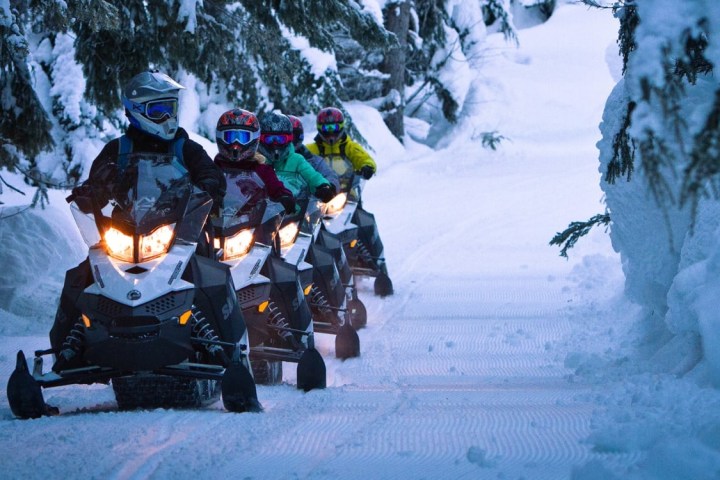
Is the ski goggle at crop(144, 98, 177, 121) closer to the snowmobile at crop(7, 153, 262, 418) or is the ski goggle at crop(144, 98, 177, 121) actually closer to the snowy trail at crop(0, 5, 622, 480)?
the snowmobile at crop(7, 153, 262, 418)

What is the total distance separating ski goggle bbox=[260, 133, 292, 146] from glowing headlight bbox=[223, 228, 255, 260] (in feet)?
7.44

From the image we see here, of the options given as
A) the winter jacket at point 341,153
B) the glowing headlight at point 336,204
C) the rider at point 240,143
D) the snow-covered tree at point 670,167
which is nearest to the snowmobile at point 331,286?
the glowing headlight at point 336,204

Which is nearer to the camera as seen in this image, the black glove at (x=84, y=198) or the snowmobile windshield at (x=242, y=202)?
the black glove at (x=84, y=198)

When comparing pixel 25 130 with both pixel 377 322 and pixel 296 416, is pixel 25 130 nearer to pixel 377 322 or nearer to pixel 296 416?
pixel 377 322

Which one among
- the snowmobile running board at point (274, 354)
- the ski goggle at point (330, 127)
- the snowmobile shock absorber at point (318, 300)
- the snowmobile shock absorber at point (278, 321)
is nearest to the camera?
the snowmobile running board at point (274, 354)

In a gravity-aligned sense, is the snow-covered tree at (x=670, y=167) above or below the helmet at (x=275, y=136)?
below

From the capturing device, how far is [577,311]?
A: 1126 cm

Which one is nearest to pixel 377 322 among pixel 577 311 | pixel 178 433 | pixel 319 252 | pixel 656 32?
pixel 319 252

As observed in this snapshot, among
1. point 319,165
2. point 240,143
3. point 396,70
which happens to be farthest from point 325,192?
point 396,70

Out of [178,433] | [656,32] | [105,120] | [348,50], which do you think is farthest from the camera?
[348,50]

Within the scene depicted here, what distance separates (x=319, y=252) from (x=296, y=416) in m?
3.94

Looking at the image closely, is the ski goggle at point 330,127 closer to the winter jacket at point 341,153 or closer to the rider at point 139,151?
the winter jacket at point 341,153

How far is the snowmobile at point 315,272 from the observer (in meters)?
8.80

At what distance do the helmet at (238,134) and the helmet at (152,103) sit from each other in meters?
1.25
